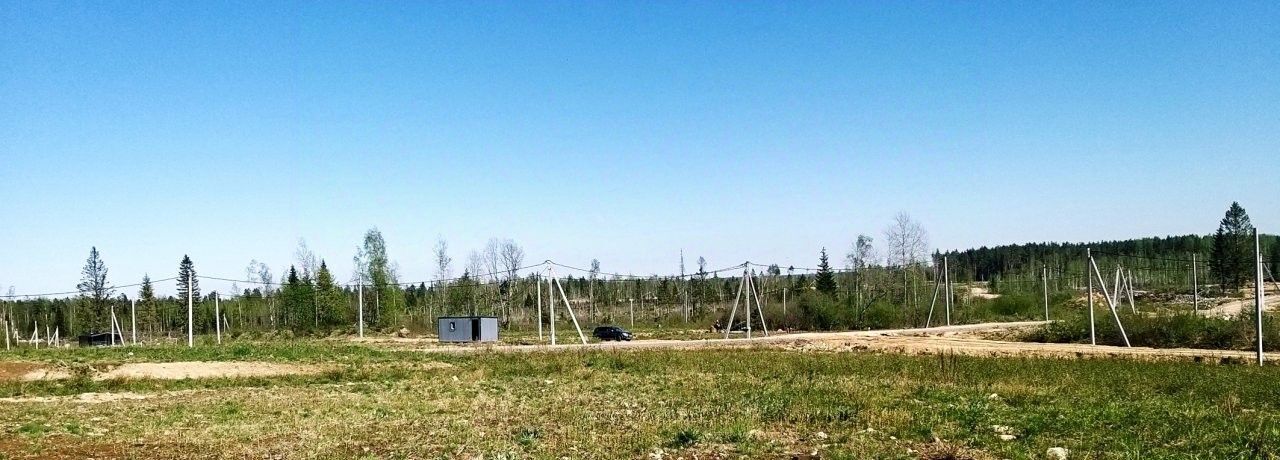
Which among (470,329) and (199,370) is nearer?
(199,370)

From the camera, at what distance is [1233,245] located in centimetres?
9112

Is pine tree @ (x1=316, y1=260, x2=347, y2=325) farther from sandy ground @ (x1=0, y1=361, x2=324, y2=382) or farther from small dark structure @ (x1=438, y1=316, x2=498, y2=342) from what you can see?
sandy ground @ (x1=0, y1=361, x2=324, y2=382)

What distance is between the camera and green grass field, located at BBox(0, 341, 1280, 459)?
35.6 ft

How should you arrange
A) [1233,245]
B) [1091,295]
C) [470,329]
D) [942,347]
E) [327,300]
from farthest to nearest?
[1233,245]
[327,300]
[470,329]
[942,347]
[1091,295]

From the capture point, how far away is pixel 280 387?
21.0 meters

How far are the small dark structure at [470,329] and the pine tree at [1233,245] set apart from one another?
258 feet

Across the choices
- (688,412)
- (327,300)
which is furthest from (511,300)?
(688,412)

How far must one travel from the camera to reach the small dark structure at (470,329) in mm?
47000

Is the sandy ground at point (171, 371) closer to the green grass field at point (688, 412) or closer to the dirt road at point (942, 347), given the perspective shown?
the green grass field at point (688, 412)

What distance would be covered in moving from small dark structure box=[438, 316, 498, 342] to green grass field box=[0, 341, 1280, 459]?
2256 cm

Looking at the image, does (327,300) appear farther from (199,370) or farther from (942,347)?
(942,347)

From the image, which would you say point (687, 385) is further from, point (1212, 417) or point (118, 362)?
point (118, 362)

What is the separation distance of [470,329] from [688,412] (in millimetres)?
34752

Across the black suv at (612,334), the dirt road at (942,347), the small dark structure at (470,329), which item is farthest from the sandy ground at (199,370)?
the black suv at (612,334)
